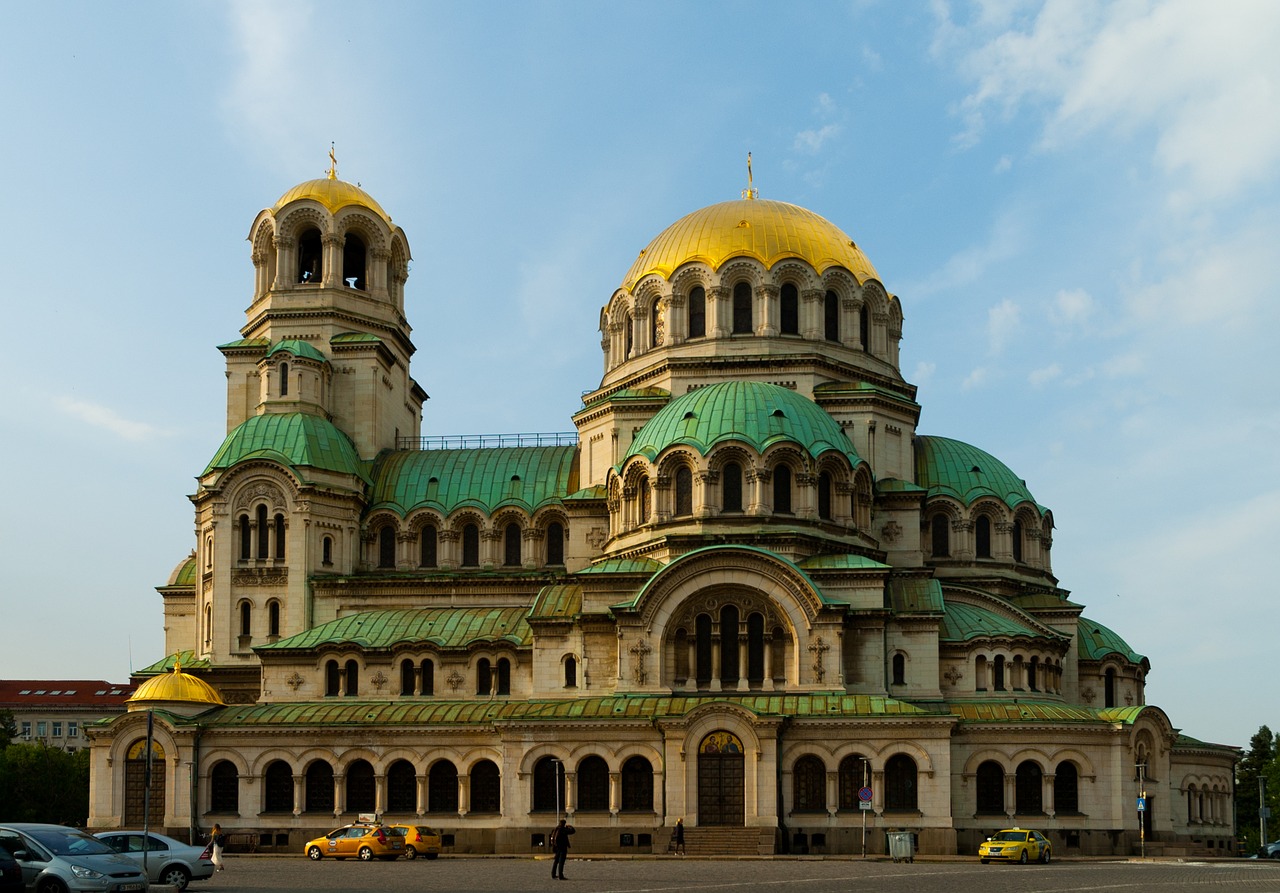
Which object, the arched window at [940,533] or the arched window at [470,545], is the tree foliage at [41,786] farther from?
the arched window at [940,533]

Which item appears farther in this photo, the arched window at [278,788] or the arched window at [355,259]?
the arched window at [355,259]

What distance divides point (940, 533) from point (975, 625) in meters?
7.77

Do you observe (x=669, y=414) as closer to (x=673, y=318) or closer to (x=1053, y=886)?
(x=673, y=318)

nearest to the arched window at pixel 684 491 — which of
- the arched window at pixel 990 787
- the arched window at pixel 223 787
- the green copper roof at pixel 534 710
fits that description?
the green copper roof at pixel 534 710

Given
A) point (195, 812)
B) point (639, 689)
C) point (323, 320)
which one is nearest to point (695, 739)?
point (639, 689)

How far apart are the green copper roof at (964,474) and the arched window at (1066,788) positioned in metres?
14.3

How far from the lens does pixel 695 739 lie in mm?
57406

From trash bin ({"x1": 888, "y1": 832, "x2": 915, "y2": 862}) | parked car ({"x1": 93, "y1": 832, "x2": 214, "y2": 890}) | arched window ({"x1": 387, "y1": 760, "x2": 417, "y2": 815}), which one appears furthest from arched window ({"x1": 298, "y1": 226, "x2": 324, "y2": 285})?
parked car ({"x1": 93, "y1": 832, "x2": 214, "y2": 890})

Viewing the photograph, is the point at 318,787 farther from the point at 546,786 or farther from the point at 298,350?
the point at 298,350

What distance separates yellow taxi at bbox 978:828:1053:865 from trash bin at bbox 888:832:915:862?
2.25m

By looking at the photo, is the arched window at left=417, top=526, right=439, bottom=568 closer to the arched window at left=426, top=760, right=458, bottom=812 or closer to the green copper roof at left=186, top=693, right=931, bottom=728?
the green copper roof at left=186, top=693, right=931, bottom=728

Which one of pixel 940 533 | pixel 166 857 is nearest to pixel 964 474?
pixel 940 533

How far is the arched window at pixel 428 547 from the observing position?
72000 millimetres

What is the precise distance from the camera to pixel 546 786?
59.4 metres
